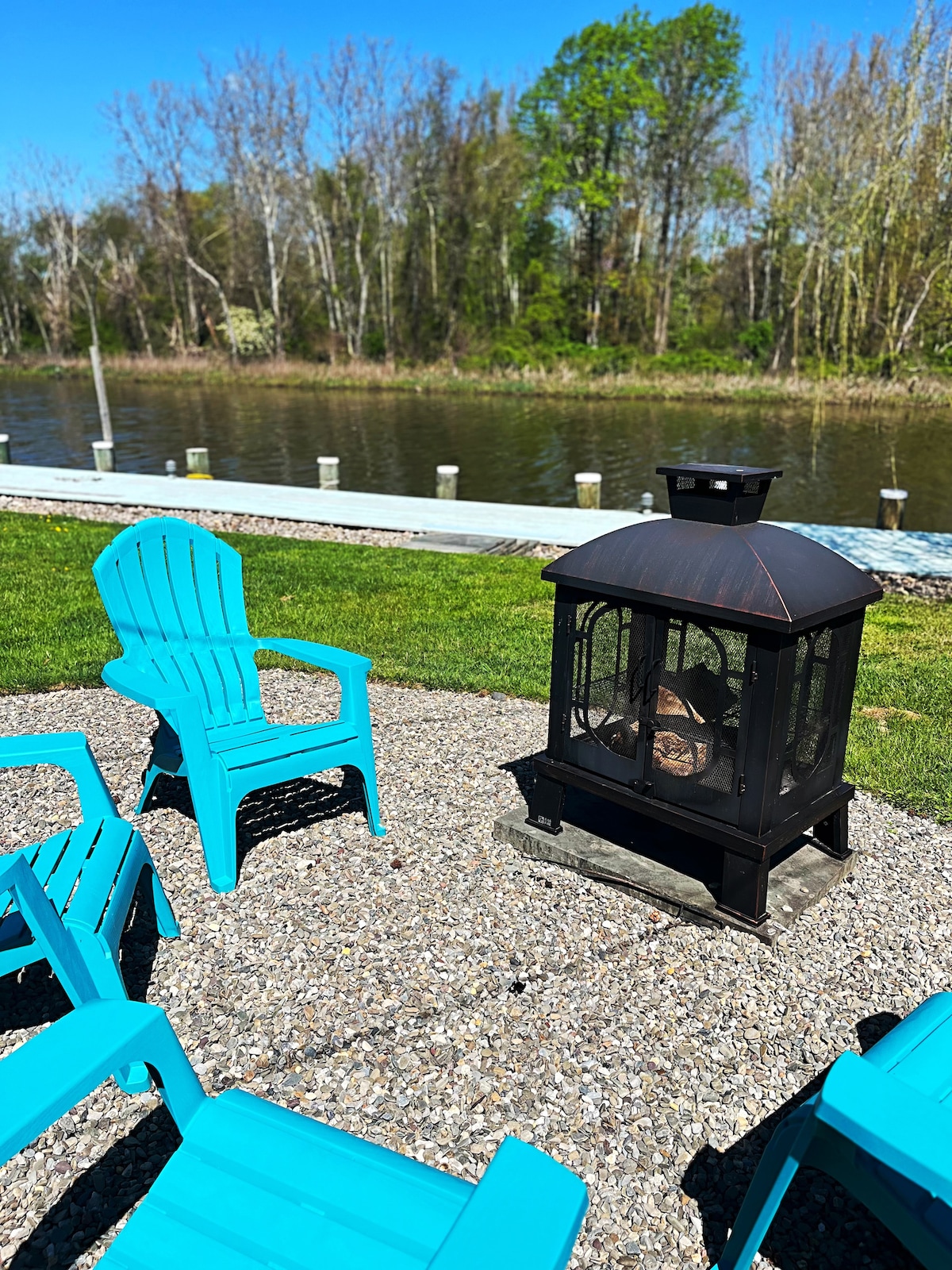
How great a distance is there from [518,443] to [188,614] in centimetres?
1648

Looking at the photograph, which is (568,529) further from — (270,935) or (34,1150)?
(34,1150)

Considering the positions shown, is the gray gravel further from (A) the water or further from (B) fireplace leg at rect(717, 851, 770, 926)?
(A) the water

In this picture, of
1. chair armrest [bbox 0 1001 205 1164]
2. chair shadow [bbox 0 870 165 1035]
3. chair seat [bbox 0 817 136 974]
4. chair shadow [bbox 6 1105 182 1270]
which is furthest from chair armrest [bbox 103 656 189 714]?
chair armrest [bbox 0 1001 205 1164]

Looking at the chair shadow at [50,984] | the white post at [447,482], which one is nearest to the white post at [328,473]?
the white post at [447,482]

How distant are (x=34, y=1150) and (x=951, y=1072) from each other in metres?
2.00

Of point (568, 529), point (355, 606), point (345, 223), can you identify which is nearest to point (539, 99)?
point (345, 223)

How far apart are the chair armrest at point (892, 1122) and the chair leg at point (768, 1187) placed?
171mm

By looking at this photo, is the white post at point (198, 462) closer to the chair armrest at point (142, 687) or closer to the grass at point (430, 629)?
the grass at point (430, 629)

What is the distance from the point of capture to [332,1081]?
2281 mm

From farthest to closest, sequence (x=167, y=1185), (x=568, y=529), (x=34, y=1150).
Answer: (x=568, y=529) < (x=34, y=1150) < (x=167, y=1185)

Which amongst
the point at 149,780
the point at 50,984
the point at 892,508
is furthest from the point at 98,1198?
the point at 892,508

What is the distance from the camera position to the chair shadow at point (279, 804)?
3.53m

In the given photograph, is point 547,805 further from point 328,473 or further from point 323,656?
point 328,473

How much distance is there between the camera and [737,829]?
2.74 m
